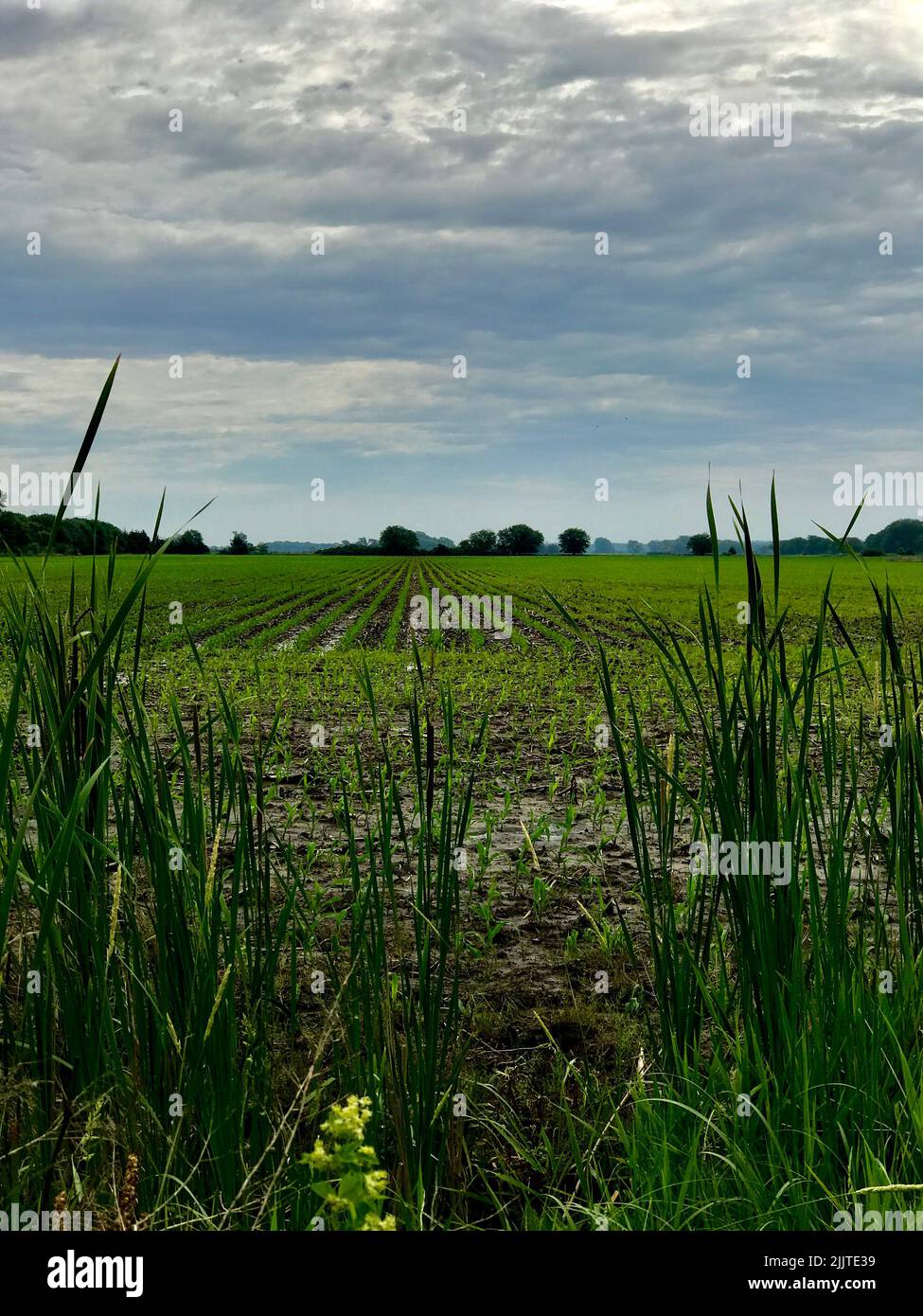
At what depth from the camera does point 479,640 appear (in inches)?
513

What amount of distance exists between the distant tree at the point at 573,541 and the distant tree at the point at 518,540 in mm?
8392

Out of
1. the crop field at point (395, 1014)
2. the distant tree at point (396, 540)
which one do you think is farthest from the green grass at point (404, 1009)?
the distant tree at point (396, 540)

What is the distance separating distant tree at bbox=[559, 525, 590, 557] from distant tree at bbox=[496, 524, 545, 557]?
8392 millimetres

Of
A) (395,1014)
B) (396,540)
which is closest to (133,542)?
(395,1014)

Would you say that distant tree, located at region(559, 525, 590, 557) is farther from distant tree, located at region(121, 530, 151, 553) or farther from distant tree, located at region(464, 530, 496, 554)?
distant tree, located at region(121, 530, 151, 553)

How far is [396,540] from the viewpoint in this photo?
57750 mm

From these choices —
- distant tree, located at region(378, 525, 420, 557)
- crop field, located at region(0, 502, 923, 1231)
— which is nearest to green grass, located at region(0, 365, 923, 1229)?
crop field, located at region(0, 502, 923, 1231)

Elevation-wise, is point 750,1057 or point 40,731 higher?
point 40,731

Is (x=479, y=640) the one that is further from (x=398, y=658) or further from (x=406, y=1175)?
(x=406, y=1175)

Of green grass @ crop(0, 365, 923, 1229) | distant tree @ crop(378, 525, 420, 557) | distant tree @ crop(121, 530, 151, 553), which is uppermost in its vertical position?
distant tree @ crop(378, 525, 420, 557)

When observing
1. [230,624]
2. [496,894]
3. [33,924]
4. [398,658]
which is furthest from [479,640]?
[33,924]

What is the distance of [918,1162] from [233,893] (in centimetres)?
112

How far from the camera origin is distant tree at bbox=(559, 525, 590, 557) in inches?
2842

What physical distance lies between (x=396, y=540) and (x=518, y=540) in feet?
31.0
